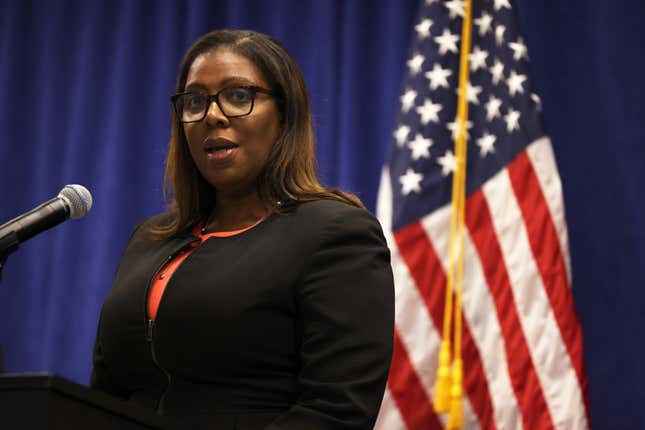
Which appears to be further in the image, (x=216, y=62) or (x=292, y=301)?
(x=216, y=62)

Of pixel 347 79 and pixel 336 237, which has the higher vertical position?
pixel 347 79

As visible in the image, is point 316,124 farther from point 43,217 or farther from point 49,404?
point 49,404

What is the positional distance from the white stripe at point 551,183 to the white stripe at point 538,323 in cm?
10

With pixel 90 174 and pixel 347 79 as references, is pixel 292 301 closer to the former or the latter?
pixel 347 79

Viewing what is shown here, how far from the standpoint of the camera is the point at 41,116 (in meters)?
3.58

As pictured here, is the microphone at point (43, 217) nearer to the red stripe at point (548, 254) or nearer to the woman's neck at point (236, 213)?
the woman's neck at point (236, 213)

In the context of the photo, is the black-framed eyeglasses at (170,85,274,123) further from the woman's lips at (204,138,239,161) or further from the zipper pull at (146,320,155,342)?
the zipper pull at (146,320,155,342)

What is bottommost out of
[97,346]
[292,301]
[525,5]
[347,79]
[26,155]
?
[97,346]

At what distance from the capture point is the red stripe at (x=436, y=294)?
2.69 meters

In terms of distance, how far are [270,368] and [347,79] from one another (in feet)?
7.04

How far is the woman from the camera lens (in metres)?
1.28

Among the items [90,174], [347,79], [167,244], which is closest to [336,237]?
[167,244]

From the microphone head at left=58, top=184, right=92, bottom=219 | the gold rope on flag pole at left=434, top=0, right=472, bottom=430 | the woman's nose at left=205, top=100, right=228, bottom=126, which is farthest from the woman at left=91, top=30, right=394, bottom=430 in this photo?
the gold rope on flag pole at left=434, top=0, right=472, bottom=430

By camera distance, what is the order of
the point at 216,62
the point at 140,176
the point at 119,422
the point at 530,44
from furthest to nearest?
the point at 140,176, the point at 530,44, the point at 216,62, the point at 119,422
